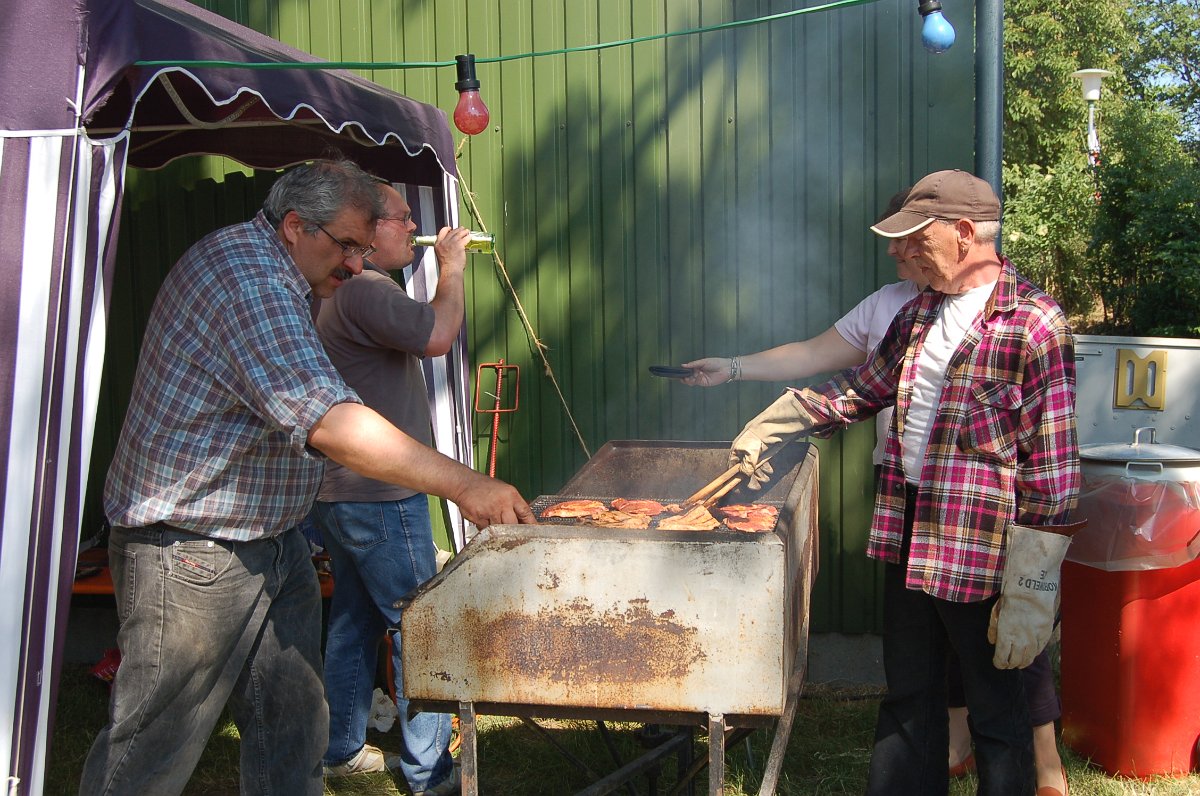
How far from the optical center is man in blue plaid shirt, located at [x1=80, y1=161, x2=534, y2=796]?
239 centimetres

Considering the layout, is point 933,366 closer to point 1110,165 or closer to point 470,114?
point 470,114

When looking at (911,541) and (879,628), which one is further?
(879,628)

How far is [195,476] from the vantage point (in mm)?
2551

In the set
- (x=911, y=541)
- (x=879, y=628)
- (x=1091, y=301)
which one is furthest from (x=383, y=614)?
(x=1091, y=301)

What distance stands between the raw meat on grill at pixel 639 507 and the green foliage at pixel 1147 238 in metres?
9.66

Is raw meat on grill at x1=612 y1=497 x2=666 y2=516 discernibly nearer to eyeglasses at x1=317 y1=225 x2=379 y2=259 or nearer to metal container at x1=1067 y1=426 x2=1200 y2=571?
eyeglasses at x1=317 y1=225 x2=379 y2=259

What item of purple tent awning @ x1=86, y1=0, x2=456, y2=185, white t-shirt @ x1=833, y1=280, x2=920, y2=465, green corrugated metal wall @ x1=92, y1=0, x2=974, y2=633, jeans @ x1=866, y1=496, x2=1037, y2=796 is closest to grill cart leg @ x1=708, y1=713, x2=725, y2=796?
jeans @ x1=866, y1=496, x2=1037, y2=796

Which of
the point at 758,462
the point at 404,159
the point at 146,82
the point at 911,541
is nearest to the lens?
the point at 146,82

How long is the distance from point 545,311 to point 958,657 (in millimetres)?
2952

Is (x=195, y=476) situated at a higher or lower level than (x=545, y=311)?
lower

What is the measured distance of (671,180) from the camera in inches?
206

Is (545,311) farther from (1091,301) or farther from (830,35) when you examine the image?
(1091,301)

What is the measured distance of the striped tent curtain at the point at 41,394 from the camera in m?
2.47

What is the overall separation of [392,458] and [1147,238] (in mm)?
11538
